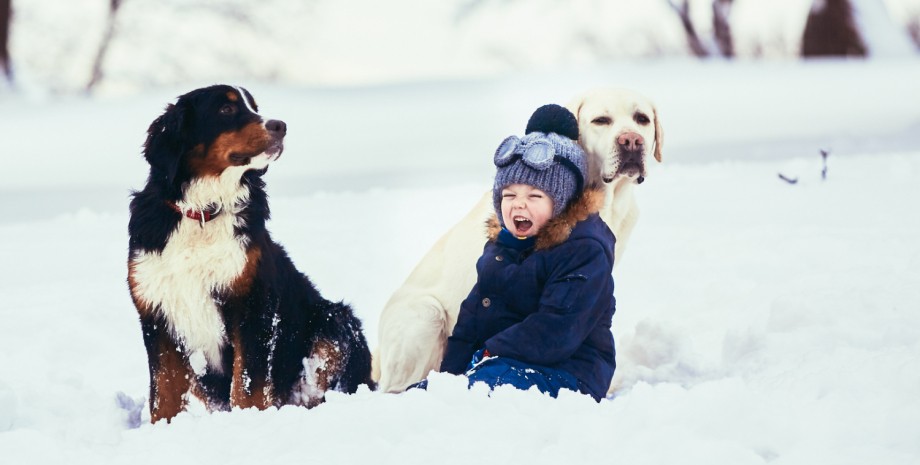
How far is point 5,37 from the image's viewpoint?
13.6 m

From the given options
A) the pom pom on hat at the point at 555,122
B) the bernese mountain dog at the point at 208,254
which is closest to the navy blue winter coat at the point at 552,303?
the pom pom on hat at the point at 555,122

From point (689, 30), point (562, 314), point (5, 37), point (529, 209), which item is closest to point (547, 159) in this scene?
point (529, 209)

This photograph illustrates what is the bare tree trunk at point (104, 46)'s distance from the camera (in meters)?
13.7

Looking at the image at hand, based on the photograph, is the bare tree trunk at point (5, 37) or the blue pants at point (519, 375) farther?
the bare tree trunk at point (5, 37)

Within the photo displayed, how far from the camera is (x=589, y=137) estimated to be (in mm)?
3949

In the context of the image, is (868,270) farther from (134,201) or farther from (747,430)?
(134,201)

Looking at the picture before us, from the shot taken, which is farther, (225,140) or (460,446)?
(225,140)

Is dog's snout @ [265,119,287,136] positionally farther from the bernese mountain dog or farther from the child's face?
the child's face

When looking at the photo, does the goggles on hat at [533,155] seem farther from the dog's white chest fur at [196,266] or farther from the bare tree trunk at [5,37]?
the bare tree trunk at [5,37]

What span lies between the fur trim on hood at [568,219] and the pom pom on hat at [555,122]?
263 mm

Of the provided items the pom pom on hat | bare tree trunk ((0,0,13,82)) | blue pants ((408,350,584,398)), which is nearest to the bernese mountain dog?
blue pants ((408,350,584,398))

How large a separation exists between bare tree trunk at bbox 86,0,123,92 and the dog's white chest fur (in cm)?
1100

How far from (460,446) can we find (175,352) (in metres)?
1.53

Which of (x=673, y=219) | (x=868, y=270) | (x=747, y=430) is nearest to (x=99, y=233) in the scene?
(x=673, y=219)
